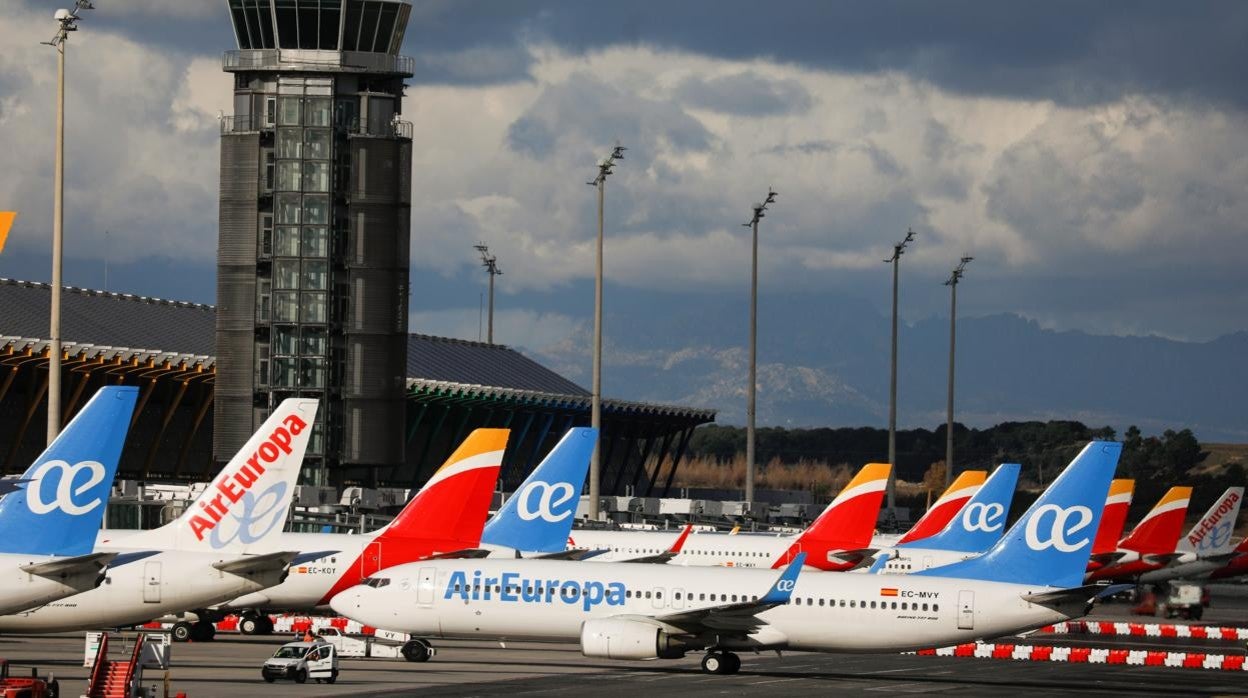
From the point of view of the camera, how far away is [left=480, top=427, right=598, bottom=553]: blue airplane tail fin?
62906 millimetres

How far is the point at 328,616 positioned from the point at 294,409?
835 inches

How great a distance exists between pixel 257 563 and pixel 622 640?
A: 37.6 ft

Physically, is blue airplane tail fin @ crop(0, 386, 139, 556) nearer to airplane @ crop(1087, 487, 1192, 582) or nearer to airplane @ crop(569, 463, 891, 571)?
airplane @ crop(569, 463, 891, 571)

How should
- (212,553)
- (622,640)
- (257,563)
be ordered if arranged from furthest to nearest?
(622,640), (212,553), (257,563)

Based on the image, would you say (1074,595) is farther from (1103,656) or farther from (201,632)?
(201,632)

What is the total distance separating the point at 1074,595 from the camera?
52500 mm

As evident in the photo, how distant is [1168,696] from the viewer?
170 feet

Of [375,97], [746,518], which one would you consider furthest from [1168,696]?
[746,518]

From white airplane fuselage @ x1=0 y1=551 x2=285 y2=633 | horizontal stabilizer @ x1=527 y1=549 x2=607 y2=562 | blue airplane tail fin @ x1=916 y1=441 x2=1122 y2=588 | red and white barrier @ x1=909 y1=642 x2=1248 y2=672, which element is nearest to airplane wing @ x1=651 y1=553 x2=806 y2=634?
blue airplane tail fin @ x1=916 y1=441 x2=1122 y2=588

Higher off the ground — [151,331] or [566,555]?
[151,331]

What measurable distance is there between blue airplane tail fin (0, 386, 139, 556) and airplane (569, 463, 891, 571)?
105ft

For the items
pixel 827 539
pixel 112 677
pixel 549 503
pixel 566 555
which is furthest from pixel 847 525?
pixel 112 677

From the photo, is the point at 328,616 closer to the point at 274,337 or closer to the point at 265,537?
the point at 265,537

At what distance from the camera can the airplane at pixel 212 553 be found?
150 feet
